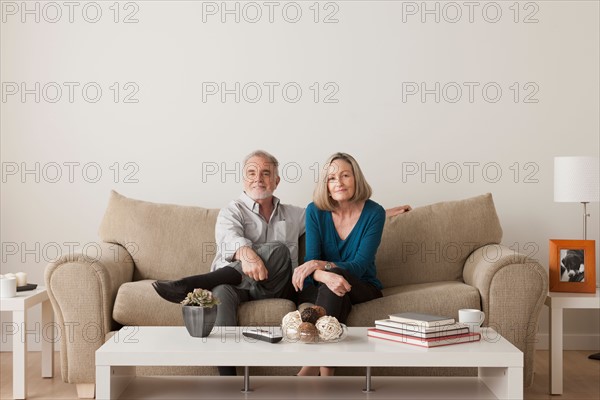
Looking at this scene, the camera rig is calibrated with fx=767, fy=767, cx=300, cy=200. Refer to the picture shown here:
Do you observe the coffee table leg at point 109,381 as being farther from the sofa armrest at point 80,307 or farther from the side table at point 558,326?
the side table at point 558,326

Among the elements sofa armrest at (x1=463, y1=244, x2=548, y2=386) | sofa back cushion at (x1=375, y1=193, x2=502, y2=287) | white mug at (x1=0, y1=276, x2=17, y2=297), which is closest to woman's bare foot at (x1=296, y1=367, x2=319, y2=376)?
sofa armrest at (x1=463, y1=244, x2=548, y2=386)

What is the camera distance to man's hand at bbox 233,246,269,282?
3549mm

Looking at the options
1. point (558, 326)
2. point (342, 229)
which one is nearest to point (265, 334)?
point (342, 229)

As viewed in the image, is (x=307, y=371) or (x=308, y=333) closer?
(x=308, y=333)

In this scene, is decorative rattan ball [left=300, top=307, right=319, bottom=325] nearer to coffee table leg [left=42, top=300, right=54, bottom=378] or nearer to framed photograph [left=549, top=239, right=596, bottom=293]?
framed photograph [left=549, top=239, right=596, bottom=293]

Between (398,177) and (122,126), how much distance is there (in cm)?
168

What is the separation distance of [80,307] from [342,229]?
130 centimetres

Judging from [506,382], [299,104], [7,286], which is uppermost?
[299,104]

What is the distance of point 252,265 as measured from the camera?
356 cm

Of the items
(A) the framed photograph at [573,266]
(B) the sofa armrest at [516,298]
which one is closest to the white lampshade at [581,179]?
(A) the framed photograph at [573,266]

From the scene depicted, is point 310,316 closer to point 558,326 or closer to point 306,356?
point 306,356

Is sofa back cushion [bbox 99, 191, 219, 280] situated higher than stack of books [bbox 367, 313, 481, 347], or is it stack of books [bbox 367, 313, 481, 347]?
sofa back cushion [bbox 99, 191, 219, 280]

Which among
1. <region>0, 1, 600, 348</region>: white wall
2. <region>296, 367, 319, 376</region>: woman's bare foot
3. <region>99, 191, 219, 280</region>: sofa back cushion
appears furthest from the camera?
<region>0, 1, 600, 348</region>: white wall

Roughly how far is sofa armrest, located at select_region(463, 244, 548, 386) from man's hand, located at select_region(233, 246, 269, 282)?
102 cm
